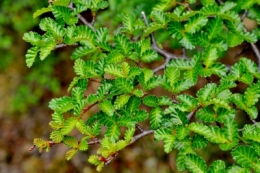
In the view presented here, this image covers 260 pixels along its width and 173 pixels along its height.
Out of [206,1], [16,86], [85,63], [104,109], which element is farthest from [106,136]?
[16,86]

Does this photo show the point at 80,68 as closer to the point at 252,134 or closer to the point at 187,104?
the point at 187,104

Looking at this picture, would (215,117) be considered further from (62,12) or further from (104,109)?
(62,12)

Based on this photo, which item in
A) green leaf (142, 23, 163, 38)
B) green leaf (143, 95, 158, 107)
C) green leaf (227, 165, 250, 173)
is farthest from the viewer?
green leaf (142, 23, 163, 38)

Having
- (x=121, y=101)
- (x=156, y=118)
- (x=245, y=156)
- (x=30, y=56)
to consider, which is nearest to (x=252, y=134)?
(x=245, y=156)

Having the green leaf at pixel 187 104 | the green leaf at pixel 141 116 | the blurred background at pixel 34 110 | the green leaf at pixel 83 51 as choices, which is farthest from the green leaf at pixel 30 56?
the blurred background at pixel 34 110

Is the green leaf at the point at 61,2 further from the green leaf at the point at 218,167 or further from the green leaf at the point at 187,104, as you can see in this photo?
the green leaf at the point at 218,167

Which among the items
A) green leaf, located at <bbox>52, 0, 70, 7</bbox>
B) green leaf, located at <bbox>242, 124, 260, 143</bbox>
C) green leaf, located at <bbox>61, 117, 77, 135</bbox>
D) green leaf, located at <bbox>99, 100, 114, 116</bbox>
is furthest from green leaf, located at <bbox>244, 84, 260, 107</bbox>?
green leaf, located at <bbox>52, 0, 70, 7</bbox>

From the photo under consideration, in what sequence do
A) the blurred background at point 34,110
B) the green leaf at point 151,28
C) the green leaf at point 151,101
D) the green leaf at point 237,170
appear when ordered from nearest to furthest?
the green leaf at point 237,170 → the green leaf at point 151,101 → the green leaf at point 151,28 → the blurred background at point 34,110

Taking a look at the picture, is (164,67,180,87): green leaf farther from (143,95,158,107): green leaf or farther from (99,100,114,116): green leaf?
(99,100,114,116): green leaf
